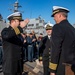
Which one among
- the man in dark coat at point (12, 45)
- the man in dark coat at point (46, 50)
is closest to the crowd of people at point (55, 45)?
the man in dark coat at point (12, 45)

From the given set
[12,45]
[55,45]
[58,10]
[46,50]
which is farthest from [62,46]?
[46,50]

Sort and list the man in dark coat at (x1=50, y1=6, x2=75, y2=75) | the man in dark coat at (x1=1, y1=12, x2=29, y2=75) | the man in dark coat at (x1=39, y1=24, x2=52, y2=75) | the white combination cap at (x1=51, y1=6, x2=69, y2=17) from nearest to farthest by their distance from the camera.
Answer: the man in dark coat at (x1=50, y1=6, x2=75, y2=75), the white combination cap at (x1=51, y1=6, x2=69, y2=17), the man in dark coat at (x1=1, y1=12, x2=29, y2=75), the man in dark coat at (x1=39, y1=24, x2=52, y2=75)

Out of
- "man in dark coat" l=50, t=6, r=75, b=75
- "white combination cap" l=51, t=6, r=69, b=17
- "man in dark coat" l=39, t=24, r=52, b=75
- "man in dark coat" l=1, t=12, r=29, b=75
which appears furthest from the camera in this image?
"man in dark coat" l=39, t=24, r=52, b=75

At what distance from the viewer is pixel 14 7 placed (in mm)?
52000

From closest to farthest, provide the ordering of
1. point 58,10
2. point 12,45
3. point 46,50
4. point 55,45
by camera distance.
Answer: point 55,45 < point 58,10 < point 12,45 < point 46,50

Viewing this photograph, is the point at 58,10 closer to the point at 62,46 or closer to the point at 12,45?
the point at 62,46

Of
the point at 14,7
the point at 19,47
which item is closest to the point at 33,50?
the point at 19,47

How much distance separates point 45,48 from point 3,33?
2176 mm

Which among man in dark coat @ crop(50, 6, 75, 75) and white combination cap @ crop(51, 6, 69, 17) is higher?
white combination cap @ crop(51, 6, 69, 17)

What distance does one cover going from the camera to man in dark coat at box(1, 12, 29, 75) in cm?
513

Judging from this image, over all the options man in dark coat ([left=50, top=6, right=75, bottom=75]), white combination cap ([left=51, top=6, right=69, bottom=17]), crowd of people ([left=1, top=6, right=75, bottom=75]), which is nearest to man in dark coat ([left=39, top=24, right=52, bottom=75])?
crowd of people ([left=1, top=6, right=75, bottom=75])

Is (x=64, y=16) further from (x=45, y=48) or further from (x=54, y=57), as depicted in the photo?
(x=45, y=48)

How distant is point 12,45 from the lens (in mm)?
5242

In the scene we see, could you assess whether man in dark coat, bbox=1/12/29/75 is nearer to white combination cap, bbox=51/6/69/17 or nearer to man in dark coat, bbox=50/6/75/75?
white combination cap, bbox=51/6/69/17
